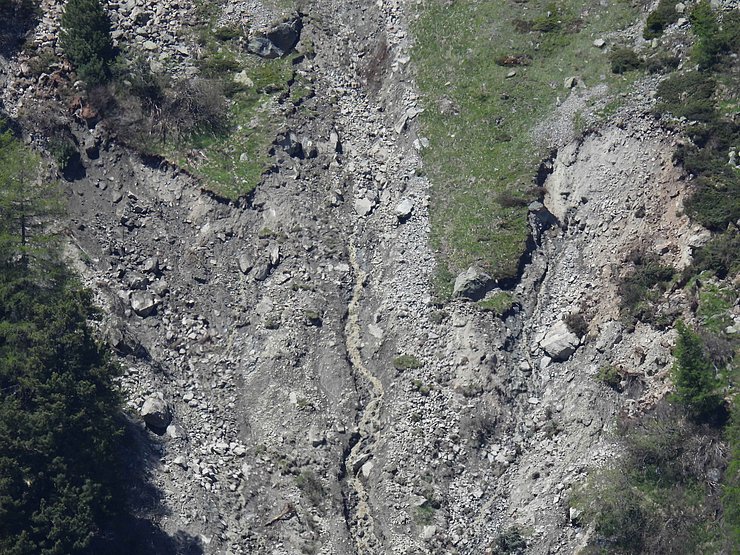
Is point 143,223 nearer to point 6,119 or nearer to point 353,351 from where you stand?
point 6,119

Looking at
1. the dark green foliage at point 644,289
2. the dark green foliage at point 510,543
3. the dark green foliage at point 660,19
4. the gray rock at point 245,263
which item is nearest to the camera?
the dark green foliage at point 510,543

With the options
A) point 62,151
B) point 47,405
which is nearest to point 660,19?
point 62,151

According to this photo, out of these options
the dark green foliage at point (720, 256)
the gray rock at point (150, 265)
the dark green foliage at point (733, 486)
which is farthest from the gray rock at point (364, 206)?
the dark green foliage at point (733, 486)

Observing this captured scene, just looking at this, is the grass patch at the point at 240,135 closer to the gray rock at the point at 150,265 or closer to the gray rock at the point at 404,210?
the gray rock at the point at 150,265

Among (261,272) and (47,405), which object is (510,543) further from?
(47,405)

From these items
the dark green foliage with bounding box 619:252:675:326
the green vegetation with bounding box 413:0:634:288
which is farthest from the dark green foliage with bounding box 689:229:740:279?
the green vegetation with bounding box 413:0:634:288
